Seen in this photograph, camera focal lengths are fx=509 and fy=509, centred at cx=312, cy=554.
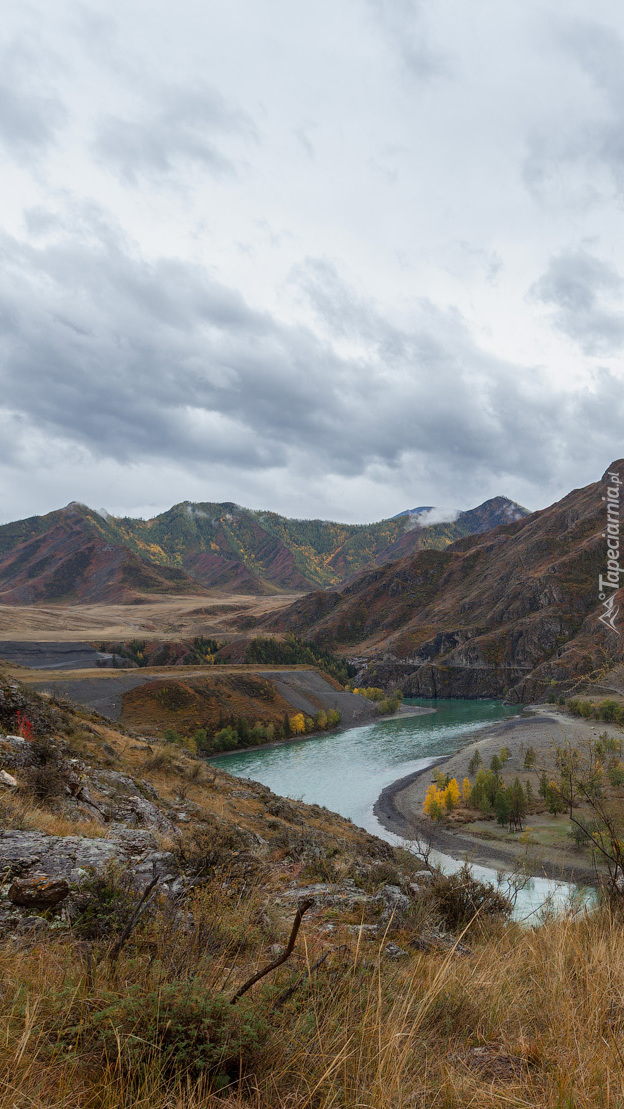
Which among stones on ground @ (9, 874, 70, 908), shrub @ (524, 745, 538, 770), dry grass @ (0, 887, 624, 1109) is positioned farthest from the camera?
shrub @ (524, 745, 538, 770)

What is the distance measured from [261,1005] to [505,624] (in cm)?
15556

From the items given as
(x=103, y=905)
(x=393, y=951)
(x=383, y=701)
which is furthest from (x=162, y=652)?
(x=103, y=905)

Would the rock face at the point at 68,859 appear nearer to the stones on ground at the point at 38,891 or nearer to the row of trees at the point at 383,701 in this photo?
the stones on ground at the point at 38,891

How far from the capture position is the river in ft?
157

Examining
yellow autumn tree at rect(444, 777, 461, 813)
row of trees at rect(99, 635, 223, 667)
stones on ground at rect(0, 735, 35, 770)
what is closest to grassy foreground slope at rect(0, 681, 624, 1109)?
stones on ground at rect(0, 735, 35, 770)

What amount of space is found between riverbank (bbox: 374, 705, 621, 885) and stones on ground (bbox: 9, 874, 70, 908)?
1305cm

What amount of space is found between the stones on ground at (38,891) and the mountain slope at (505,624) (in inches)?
4248

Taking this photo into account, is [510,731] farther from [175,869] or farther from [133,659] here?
[133,659]

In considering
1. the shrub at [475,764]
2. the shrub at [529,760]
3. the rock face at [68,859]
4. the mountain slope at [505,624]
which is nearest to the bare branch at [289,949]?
the rock face at [68,859]

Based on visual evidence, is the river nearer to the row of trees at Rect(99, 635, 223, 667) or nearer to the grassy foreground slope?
the grassy foreground slope

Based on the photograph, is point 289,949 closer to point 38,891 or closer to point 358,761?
point 38,891

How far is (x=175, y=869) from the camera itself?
202 inches

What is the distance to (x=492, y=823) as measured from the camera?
4006 centimetres

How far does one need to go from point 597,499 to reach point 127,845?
7854 inches
